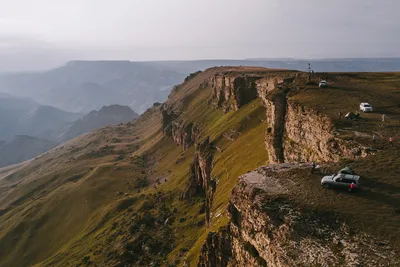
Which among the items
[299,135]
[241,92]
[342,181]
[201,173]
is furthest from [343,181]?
[241,92]

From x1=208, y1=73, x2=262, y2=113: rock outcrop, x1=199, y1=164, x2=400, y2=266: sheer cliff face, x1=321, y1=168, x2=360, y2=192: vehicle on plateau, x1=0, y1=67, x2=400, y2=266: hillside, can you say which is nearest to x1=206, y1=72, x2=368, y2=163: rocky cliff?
x1=0, y1=67, x2=400, y2=266: hillside

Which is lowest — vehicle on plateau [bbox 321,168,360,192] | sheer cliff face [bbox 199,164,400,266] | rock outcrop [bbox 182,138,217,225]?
rock outcrop [bbox 182,138,217,225]

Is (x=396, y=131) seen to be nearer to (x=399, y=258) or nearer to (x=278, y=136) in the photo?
(x=278, y=136)

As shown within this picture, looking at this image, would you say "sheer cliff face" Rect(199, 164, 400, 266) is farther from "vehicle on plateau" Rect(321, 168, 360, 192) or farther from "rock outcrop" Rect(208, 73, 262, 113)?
"rock outcrop" Rect(208, 73, 262, 113)

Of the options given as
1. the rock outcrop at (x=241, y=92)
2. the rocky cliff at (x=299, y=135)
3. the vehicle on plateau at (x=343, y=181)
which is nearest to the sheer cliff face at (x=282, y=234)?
the vehicle on plateau at (x=343, y=181)

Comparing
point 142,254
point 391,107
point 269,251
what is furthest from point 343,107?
point 142,254

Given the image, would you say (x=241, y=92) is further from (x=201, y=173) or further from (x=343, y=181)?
(x=343, y=181)
